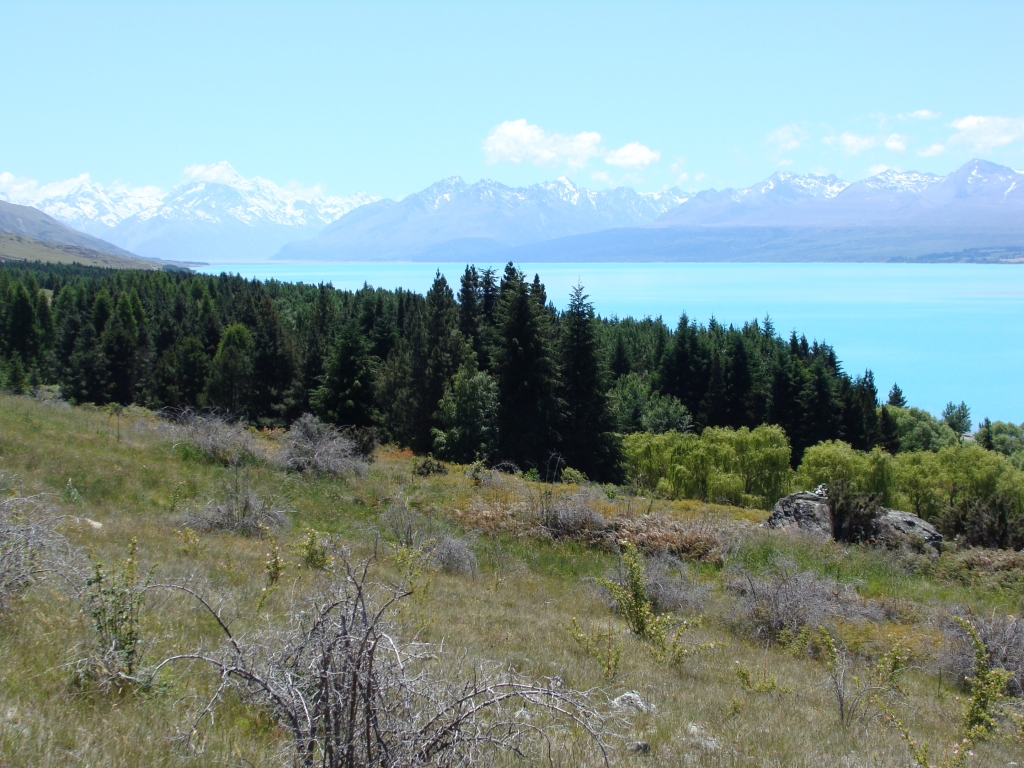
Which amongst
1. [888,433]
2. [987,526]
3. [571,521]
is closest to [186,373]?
[571,521]

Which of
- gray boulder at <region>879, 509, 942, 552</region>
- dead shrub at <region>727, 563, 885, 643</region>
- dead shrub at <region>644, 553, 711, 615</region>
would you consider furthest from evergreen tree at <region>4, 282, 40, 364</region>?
dead shrub at <region>727, 563, 885, 643</region>

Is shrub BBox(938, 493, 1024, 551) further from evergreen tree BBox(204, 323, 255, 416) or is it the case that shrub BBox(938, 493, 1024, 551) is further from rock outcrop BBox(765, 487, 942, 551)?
evergreen tree BBox(204, 323, 255, 416)

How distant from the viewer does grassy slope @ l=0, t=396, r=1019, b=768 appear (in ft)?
12.7

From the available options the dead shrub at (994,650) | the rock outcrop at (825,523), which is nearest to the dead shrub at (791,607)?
the dead shrub at (994,650)

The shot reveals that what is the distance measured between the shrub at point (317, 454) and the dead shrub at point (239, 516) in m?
4.82

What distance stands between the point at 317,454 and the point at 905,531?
1504 centimetres

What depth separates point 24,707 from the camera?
3.75m

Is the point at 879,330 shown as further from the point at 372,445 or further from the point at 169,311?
the point at 372,445

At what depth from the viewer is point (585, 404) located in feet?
103

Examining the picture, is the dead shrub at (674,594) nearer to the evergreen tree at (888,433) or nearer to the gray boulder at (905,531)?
the gray boulder at (905,531)

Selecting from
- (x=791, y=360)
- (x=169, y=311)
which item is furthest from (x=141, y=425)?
(x=169, y=311)

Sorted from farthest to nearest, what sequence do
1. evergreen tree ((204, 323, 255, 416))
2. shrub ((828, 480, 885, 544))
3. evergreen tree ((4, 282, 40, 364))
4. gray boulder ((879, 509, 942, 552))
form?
evergreen tree ((4, 282, 40, 364)) → evergreen tree ((204, 323, 255, 416)) → shrub ((828, 480, 885, 544)) → gray boulder ((879, 509, 942, 552))

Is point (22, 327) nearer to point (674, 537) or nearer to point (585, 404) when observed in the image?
point (585, 404)

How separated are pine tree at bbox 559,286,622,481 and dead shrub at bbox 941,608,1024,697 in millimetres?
22150
